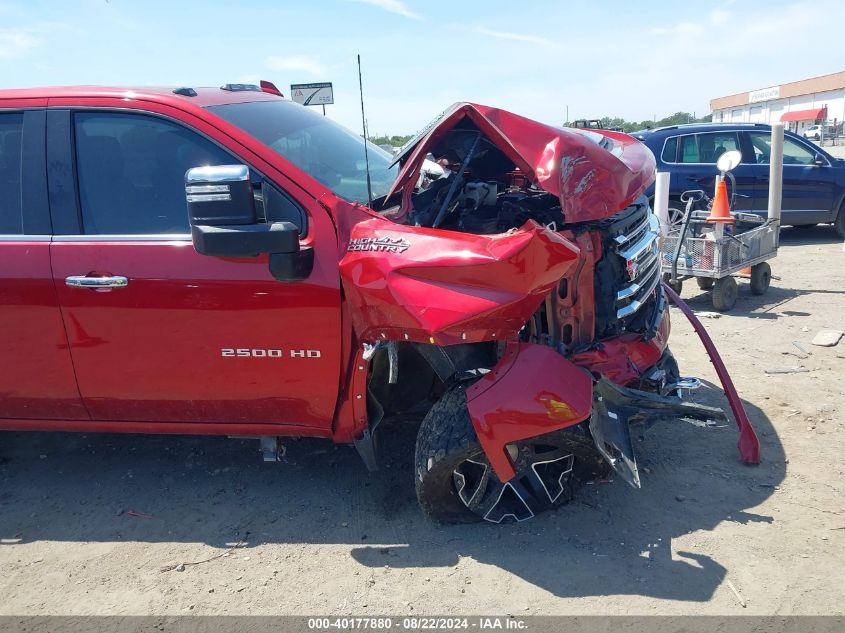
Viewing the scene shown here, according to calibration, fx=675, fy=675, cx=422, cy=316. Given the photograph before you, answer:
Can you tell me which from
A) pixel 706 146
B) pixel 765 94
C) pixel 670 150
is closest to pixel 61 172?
pixel 670 150

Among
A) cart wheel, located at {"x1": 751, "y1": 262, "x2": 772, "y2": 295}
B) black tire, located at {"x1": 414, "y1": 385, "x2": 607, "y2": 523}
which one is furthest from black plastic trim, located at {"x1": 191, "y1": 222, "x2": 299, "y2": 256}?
cart wheel, located at {"x1": 751, "y1": 262, "x2": 772, "y2": 295}

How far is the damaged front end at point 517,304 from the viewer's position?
2.58 metres

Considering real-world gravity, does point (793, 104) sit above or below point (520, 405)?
above

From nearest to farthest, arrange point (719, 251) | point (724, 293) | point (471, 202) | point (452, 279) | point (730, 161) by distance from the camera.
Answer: point (452, 279), point (471, 202), point (719, 251), point (724, 293), point (730, 161)

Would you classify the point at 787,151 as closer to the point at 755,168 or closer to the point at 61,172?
the point at 755,168

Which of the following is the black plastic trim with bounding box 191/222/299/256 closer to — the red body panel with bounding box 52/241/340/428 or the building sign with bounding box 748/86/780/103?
the red body panel with bounding box 52/241/340/428

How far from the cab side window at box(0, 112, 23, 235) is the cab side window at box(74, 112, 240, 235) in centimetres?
29

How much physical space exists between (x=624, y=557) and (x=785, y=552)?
2.15ft

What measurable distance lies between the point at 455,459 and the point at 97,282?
1.73 meters

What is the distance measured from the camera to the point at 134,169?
308 cm

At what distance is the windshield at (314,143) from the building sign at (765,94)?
247 ft

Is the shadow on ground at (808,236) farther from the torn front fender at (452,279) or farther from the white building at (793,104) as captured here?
the white building at (793,104)

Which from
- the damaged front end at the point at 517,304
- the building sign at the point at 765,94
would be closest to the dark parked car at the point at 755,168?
the damaged front end at the point at 517,304

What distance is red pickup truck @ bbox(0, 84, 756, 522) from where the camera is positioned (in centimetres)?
271
